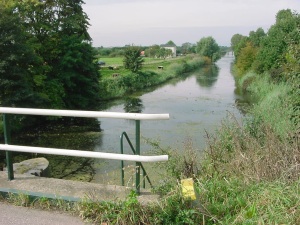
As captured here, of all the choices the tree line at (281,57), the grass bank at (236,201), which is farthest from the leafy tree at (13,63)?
the grass bank at (236,201)

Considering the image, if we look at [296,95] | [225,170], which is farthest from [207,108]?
[225,170]

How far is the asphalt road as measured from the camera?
307cm

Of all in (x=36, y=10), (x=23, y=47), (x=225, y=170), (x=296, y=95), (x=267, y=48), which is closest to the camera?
(x=225, y=170)

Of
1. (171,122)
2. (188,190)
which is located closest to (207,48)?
(171,122)

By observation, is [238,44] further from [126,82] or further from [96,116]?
[96,116]

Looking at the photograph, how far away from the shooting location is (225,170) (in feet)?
15.0

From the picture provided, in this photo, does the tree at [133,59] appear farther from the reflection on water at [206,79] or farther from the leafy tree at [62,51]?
the leafy tree at [62,51]

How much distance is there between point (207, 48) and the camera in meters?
116

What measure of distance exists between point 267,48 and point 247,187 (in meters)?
34.2

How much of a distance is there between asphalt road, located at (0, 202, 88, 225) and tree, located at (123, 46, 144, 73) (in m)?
44.7

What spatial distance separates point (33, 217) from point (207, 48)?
117030 millimetres

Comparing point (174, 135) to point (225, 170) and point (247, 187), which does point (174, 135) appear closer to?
point (225, 170)

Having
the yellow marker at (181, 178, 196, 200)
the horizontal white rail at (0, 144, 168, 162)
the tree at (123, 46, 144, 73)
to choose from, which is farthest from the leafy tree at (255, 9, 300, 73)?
the horizontal white rail at (0, 144, 168, 162)

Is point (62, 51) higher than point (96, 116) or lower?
higher
